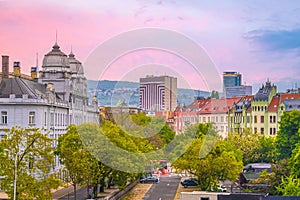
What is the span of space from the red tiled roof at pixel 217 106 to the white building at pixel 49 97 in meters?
28.7

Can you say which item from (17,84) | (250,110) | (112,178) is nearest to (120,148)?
(112,178)

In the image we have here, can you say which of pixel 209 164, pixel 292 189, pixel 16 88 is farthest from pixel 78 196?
pixel 292 189

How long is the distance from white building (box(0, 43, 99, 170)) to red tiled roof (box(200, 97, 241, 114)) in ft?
94.3

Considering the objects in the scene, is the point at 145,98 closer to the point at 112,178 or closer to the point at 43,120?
the point at 43,120

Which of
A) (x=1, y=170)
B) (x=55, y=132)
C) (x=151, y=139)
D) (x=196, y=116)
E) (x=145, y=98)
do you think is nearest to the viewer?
(x=1, y=170)

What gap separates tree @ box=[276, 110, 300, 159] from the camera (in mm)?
64812

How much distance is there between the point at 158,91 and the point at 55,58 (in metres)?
12.9

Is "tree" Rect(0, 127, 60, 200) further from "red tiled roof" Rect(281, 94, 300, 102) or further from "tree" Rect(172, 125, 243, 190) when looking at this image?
"red tiled roof" Rect(281, 94, 300, 102)

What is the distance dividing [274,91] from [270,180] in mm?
47904

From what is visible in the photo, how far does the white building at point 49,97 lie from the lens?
2269 inches

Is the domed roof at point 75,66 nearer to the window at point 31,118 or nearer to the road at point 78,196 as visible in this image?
the window at point 31,118

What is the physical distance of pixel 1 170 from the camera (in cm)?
3550

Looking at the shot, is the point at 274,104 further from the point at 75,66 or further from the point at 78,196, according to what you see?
the point at 78,196

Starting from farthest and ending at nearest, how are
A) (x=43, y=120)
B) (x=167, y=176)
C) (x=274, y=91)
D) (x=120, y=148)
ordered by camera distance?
(x=274, y=91) → (x=167, y=176) → (x=43, y=120) → (x=120, y=148)
